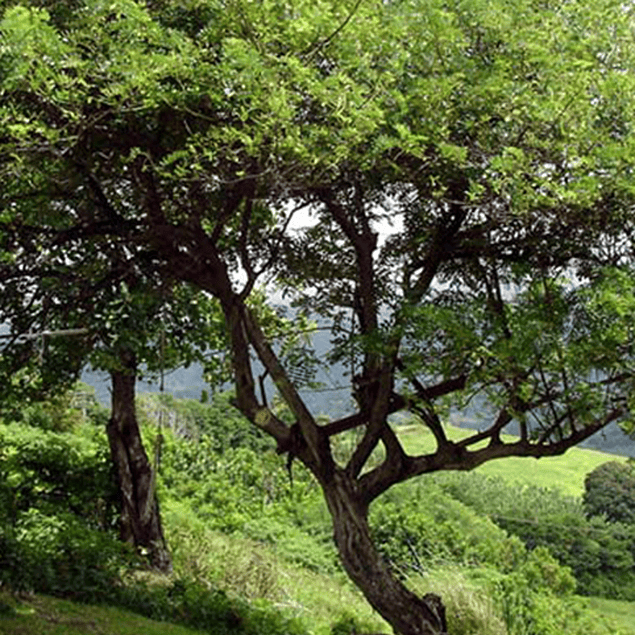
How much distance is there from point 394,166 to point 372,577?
10.0 ft

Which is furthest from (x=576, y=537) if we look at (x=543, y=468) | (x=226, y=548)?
(x=226, y=548)

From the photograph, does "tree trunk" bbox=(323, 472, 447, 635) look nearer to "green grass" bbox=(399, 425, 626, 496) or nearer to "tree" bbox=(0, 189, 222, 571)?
"tree" bbox=(0, 189, 222, 571)

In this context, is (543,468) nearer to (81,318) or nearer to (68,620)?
(68,620)

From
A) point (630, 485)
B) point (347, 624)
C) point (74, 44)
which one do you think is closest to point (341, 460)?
point (347, 624)

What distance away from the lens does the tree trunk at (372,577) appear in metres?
6.44

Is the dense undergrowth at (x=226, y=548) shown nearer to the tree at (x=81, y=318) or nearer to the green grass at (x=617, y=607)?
the tree at (x=81, y=318)

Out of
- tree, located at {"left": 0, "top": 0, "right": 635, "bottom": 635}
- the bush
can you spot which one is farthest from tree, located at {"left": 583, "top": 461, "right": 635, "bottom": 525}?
tree, located at {"left": 0, "top": 0, "right": 635, "bottom": 635}

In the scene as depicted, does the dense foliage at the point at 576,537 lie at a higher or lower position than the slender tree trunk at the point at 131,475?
lower

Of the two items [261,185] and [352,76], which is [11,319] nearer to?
[261,185]

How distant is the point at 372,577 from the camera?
6.46 metres

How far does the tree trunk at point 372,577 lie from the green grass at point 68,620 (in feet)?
6.85

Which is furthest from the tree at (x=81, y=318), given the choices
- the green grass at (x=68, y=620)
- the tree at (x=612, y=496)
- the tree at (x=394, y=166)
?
the tree at (x=612, y=496)

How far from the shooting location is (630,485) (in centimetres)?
5403

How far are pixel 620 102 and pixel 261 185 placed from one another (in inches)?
94.5
